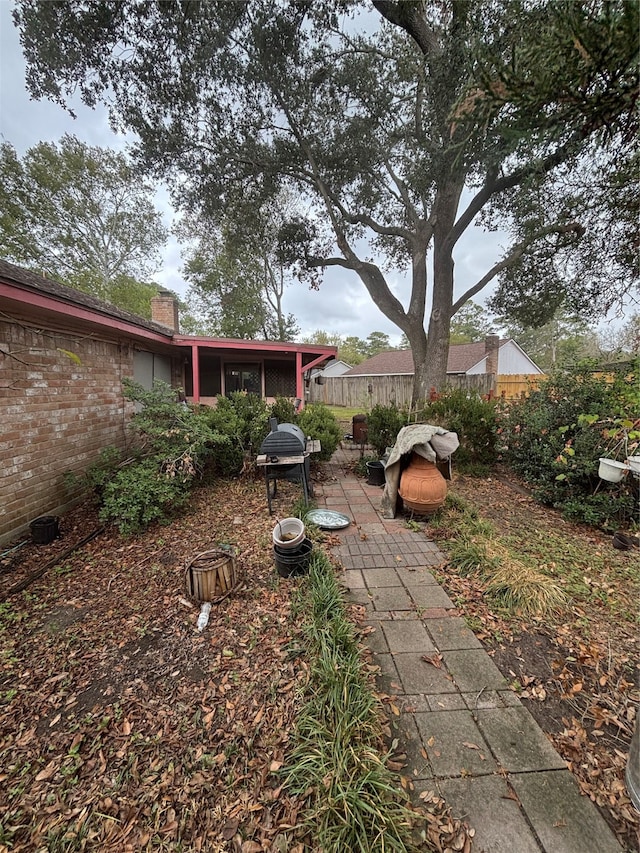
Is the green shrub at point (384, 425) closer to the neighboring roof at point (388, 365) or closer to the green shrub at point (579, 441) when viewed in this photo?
the green shrub at point (579, 441)

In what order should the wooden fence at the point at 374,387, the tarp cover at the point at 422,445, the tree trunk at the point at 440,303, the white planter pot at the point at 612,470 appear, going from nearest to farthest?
1. the white planter pot at the point at 612,470
2. the tarp cover at the point at 422,445
3. the tree trunk at the point at 440,303
4. the wooden fence at the point at 374,387

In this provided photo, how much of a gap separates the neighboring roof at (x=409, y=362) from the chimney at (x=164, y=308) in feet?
32.3

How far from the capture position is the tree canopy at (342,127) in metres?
5.02

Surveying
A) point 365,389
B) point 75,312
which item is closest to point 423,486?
point 75,312

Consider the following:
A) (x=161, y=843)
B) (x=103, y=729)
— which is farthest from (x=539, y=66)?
(x=103, y=729)

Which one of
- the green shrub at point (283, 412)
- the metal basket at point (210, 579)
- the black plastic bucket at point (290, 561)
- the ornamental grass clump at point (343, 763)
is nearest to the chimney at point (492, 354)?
the green shrub at point (283, 412)

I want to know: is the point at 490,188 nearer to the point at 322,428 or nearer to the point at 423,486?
the point at 322,428

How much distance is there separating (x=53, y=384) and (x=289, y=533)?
3.42 m

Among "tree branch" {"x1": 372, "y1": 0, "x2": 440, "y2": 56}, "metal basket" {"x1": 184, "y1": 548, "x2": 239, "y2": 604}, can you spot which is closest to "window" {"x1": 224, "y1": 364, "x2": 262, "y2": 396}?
"tree branch" {"x1": 372, "y1": 0, "x2": 440, "y2": 56}

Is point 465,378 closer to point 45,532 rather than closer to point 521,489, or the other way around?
point 521,489

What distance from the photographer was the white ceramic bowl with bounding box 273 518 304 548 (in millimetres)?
2668

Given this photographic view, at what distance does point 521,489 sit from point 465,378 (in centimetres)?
1255

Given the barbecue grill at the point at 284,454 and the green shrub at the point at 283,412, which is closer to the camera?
the barbecue grill at the point at 284,454

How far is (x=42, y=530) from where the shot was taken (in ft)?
10.9
